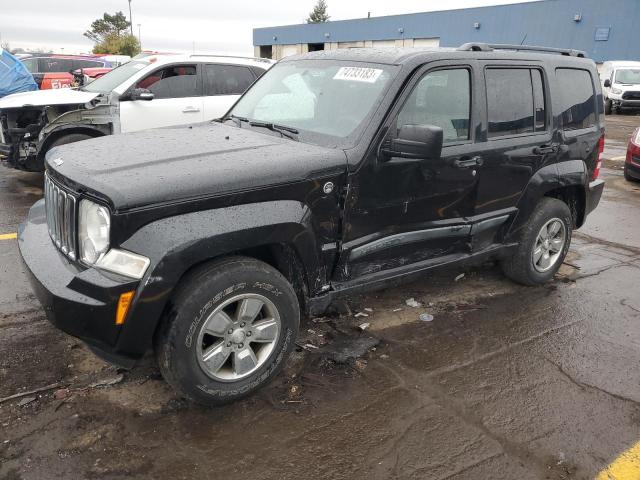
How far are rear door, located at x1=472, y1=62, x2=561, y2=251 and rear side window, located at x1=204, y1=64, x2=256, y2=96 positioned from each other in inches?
190

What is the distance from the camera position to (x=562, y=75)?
4508mm

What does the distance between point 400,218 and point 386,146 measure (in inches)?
20.4

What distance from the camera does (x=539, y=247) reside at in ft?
15.5

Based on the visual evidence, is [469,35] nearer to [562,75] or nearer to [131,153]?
[562,75]

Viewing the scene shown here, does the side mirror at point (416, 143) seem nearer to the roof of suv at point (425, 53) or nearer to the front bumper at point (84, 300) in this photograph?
the roof of suv at point (425, 53)

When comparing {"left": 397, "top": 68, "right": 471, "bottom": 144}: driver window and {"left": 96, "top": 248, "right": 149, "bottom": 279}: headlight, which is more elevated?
{"left": 397, "top": 68, "right": 471, "bottom": 144}: driver window

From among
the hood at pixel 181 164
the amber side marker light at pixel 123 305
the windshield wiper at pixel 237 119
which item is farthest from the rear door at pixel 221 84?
the amber side marker light at pixel 123 305

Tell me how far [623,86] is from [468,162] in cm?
2275

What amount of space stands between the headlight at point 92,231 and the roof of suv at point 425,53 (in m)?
2.08

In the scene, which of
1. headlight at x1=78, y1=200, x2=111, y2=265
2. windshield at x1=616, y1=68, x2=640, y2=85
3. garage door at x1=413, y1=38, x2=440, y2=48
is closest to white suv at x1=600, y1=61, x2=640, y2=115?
windshield at x1=616, y1=68, x2=640, y2=85

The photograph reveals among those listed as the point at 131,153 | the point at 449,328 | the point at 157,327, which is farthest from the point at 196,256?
the point at 449,328

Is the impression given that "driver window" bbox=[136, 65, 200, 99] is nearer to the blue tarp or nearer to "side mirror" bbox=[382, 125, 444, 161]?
"side mirror" bbox=[382, 125, 444, 161]

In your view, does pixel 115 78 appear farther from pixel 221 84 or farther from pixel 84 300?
pixel 84 300

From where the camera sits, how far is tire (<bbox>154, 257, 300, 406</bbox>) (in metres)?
2.66
